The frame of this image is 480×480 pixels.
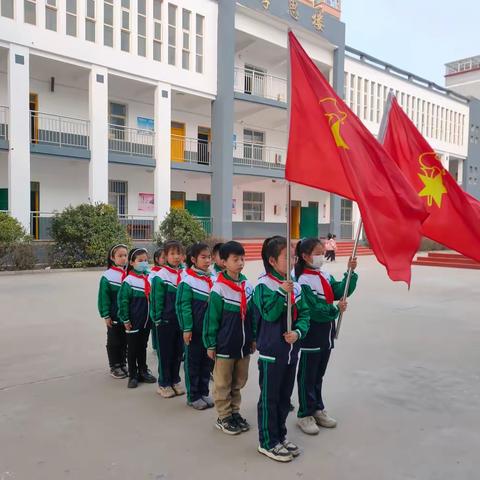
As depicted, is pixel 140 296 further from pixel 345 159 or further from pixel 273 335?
pixel 345 159

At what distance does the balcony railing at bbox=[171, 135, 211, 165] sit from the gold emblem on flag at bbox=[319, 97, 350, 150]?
17764 mm

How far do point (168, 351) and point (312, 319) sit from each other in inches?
55.0

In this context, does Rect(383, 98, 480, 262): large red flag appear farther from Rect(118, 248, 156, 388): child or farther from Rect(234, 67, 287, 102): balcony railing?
Rect(234, 67, 287, 102): balcony railing

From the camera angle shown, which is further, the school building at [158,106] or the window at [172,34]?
the window at [172,34]

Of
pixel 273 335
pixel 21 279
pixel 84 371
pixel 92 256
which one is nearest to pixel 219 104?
pixel 92 256

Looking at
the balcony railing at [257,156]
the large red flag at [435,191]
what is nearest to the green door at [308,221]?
the balcony railing at [257,156]

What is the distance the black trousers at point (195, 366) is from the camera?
3895mm

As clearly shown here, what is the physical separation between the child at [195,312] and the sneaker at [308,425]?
0.79 m

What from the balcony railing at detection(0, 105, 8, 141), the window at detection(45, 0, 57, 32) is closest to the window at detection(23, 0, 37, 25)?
the window at detection(45, 0, 57, 32)

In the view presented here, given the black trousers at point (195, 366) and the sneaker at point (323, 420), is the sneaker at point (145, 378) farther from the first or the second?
the sneaker at point (323, 420)

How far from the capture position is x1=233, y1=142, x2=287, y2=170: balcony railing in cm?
2280

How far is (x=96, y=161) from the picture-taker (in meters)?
17.2

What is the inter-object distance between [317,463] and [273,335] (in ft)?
2.72

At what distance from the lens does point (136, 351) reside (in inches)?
174
